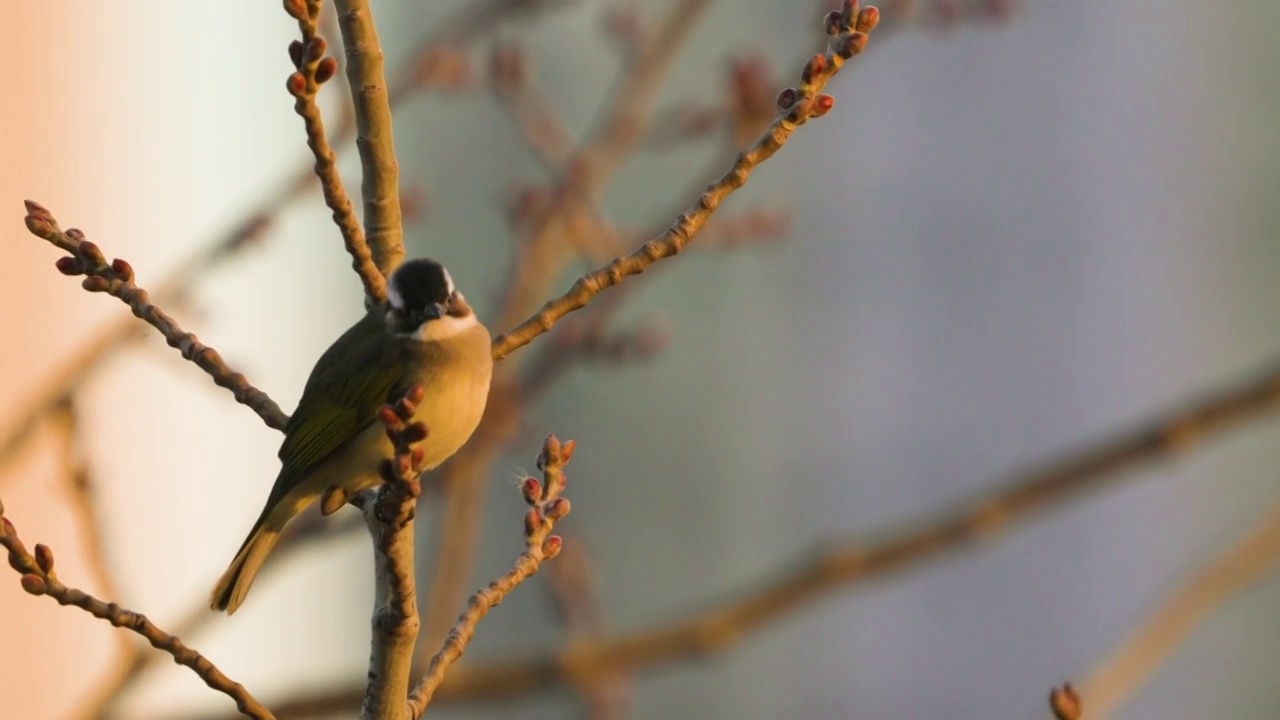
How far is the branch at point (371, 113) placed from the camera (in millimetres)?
1679

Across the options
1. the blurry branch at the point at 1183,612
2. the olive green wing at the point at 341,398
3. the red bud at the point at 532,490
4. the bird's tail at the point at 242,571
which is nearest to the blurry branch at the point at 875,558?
the blurry branch at the point at 1183,612

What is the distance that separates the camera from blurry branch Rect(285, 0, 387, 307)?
1512mm

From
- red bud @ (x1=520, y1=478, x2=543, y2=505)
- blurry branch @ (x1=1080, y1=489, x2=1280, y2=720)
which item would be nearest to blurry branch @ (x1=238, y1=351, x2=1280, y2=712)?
blurry branch @ (x1=1080, y1=489, x2=1280, y2=720)

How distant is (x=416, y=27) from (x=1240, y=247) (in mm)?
4220

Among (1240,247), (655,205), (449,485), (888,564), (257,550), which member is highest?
(257,550)

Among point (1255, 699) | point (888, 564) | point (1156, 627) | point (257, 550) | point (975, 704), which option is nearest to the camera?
point (257, 550)

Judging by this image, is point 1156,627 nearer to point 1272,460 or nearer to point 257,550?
point 257,550

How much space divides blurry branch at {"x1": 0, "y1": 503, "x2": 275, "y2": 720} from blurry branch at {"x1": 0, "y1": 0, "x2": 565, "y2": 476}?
0.93 meters

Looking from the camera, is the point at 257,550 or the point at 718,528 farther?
the point at 718,528

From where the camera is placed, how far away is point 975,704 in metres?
7.03

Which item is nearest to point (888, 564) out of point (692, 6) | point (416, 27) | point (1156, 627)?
point (1156, 627)

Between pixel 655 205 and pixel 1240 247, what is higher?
pixel 655 205


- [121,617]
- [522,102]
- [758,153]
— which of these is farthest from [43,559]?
[522,102]

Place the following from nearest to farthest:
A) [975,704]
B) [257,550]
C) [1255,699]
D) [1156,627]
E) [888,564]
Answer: [257,550]
[1156,627]
[888,564]
[1255,699]
[975,704]
